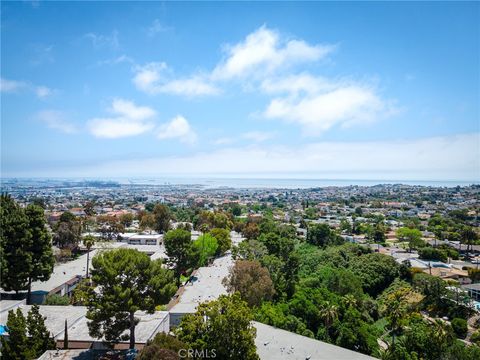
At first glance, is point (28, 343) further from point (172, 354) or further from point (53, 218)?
point (53, 218)

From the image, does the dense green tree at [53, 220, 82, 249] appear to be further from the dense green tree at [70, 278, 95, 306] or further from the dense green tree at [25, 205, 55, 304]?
the dense green tree at [25, 205, 55, 304]

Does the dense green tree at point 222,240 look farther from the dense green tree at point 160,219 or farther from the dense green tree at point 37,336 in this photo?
the dense green tree at point 37,336

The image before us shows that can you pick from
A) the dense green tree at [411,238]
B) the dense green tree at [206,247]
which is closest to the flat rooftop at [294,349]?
the dense green tree at [206,247]

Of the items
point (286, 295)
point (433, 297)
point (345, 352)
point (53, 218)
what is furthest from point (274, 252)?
point (53, 218)

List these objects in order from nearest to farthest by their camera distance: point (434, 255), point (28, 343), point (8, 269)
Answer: point (28, 343), point (8, 269), point (434, 255)

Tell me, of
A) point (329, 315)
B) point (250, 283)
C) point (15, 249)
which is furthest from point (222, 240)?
point (15, 249)

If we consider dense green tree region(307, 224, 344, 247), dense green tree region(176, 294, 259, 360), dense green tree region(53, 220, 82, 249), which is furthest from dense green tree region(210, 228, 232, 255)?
dense green tree region(176, 294, 259, 360)

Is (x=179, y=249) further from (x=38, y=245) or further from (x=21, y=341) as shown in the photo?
(x=21, y=341)
